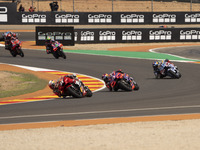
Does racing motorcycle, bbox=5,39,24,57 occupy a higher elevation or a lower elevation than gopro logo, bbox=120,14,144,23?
lower

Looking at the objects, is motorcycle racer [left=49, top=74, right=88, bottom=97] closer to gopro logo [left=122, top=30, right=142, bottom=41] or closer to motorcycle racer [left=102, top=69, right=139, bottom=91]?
motorcycle racer [left=102, top=69, right=139, bottom=91]

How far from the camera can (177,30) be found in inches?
1767

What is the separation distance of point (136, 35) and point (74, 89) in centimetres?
2596

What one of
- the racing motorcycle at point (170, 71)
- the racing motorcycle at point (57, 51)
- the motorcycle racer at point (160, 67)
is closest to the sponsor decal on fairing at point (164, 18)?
the racing motorcycle at point (57, 51)

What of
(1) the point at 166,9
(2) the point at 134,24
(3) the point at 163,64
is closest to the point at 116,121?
(3) the point at 163,64

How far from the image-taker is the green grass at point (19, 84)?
72.9ft

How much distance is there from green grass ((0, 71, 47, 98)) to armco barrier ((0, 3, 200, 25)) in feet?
71.1

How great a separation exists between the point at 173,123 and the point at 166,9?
172ft

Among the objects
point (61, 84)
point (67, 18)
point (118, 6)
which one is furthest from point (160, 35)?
point (61, 84)

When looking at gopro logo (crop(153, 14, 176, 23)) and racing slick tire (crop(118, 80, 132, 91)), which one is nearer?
racing slick tire (crop(118, 80, 132, 91))

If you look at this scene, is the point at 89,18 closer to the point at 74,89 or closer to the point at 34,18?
the point at 34,18

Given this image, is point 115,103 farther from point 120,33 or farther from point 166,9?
point 166,9

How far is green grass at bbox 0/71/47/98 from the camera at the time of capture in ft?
72.9

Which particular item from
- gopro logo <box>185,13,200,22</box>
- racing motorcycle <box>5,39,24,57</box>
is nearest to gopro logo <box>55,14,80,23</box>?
gopro logo <box>185,13,200,22</box>
